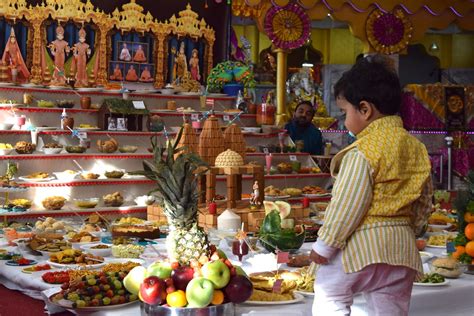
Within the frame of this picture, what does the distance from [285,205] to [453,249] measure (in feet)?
3.21

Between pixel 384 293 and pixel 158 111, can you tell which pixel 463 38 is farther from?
pixel 384 293

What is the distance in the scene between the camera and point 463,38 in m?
21.6

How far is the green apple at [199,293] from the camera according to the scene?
9.36 feet

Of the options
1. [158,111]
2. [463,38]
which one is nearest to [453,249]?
[158,111]

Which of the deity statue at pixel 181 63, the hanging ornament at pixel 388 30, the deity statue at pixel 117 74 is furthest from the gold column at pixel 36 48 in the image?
the hanging ornament at pixel 388 30

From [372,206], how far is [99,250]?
1984 millimetres

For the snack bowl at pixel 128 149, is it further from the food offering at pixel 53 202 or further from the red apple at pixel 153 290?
the red apple at pixel 153 290

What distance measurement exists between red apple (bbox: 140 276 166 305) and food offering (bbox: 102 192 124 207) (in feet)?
15.4

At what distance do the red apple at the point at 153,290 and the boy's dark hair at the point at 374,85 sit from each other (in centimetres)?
98

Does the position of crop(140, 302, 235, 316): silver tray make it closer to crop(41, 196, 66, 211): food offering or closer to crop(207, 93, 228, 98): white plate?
crop(41, 196, 66, 211): food offering

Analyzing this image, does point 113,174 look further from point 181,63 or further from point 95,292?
point 95,292

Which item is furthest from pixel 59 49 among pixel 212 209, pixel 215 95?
pixel 212 209

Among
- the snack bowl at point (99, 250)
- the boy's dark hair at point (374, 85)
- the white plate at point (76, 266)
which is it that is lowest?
the white plate at point (76, 266)

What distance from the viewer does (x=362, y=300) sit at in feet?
11.1
